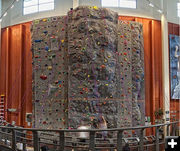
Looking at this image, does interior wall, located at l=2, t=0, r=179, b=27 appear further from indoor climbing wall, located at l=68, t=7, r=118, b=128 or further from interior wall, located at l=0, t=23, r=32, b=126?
indoor climbing wall, located at l=68, t=7, r=118, b=128

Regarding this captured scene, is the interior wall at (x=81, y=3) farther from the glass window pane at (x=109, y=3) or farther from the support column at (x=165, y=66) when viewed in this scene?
the support column at (x=165, y=66)

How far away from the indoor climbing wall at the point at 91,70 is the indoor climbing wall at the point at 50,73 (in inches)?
18.5

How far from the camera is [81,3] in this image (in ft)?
25.3

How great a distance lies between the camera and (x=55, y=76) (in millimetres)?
7910

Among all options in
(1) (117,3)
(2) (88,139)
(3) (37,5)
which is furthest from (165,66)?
(2) (88,139)

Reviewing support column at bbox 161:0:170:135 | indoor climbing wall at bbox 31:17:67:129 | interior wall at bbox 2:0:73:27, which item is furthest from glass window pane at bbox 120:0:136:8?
indoor climbing wall at bbox 31:17:67:129

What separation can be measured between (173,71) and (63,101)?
384cm

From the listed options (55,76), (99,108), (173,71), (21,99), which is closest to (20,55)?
(21,99)

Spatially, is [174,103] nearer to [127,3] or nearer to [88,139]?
[127,3]

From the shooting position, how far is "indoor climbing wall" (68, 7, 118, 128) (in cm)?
726

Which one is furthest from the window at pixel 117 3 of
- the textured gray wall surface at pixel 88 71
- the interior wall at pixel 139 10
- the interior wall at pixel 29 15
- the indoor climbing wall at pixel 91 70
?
the interior wall at pixel 29 15

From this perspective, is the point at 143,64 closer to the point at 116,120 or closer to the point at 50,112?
the point at 116,120

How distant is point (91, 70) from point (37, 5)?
2.81 m

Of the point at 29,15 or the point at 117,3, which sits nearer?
the point at 117,3
